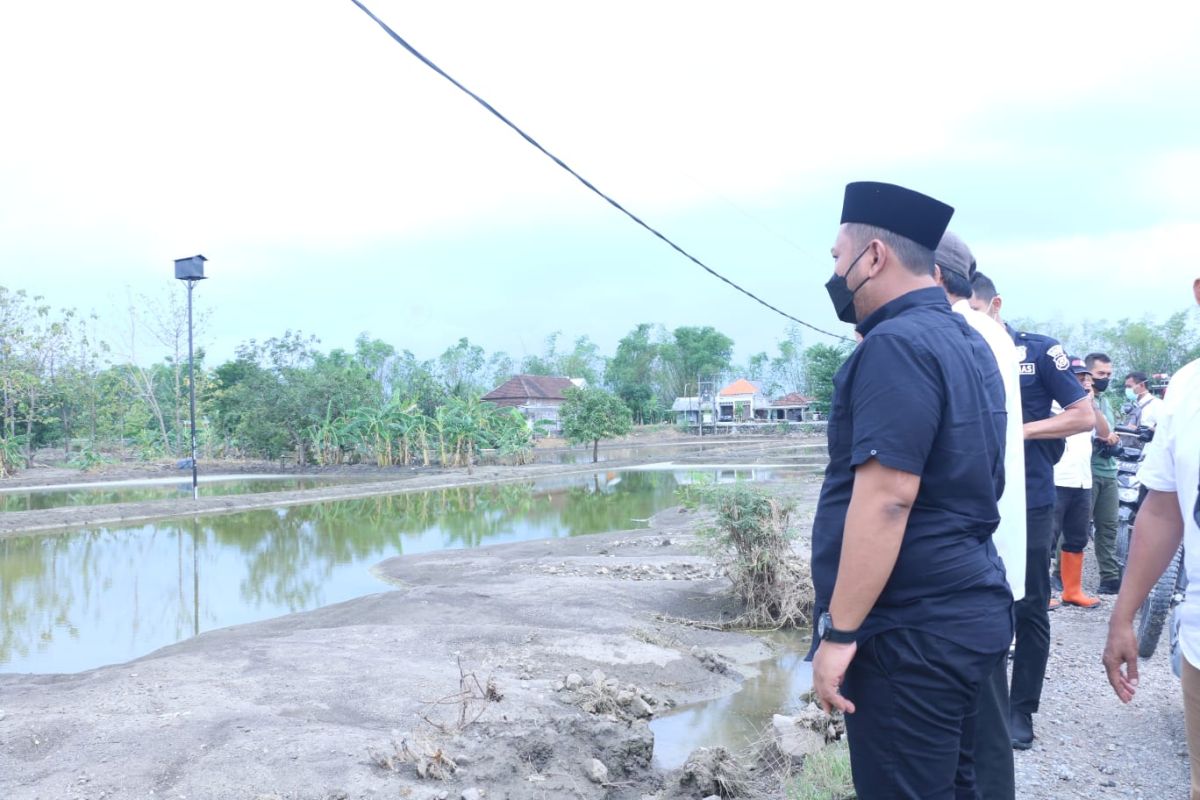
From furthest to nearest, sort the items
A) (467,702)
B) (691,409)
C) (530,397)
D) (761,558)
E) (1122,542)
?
(691,409) < (530,397) < (761,558) < (1122,542) < (467,702)

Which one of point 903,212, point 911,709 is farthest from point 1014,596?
point 903,212

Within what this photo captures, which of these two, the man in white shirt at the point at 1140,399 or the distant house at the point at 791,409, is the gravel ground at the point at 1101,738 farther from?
the distant house at the point at 791,409

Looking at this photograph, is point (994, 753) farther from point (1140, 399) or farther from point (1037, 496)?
point (1140, 399)

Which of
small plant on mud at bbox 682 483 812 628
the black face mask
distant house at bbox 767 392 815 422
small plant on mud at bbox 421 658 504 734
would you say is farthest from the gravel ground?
distant house at bbox 767 392 815 422

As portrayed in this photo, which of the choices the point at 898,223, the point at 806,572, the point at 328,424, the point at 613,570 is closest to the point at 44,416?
the point at 328,424

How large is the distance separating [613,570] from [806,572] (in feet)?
9.01

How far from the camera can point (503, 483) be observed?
27.8m

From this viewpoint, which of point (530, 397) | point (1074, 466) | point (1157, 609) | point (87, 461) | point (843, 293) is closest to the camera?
point (843, 293)

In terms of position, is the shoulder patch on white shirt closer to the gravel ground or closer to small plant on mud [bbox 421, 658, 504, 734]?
the gravel ground

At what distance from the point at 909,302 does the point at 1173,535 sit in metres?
0.96

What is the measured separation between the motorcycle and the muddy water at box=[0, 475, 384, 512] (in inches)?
795

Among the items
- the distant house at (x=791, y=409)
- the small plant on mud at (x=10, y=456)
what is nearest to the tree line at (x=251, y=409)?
the small plant on mud at (x=10, y=456)

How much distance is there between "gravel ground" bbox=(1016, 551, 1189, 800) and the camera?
11.7 ft

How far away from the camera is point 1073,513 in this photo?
20.5ft
